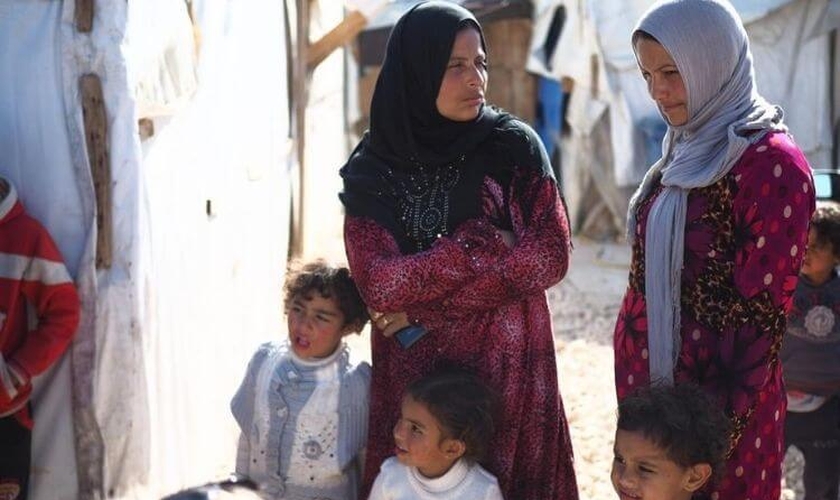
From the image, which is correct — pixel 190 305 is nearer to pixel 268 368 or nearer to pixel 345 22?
pixel 268 368

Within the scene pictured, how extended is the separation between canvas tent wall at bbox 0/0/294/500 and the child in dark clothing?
6.61 feet

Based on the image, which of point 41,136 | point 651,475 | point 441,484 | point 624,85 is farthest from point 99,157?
point 624,85

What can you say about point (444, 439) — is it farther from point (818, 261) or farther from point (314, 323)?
point (818, 261)

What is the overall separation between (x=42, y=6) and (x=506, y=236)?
5.59 feet

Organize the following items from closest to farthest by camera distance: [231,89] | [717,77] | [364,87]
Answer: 1. [717,77]
2. [231,89]
3. [364,87]

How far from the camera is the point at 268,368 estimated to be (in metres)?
2.74

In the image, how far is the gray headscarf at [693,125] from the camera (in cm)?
214

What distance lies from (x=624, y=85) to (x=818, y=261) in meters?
6.38

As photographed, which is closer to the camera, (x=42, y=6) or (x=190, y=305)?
(x=42, y=6)

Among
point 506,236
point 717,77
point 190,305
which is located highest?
point 717,77

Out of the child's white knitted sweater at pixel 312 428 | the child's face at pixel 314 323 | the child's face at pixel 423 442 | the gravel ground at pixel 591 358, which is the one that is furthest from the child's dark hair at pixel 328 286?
the gravel ground at pixel 591 358

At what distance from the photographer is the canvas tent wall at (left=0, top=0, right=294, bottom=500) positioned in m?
3.24

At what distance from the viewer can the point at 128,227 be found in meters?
3.35

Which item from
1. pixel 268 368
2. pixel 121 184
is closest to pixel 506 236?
pixel 268 368
